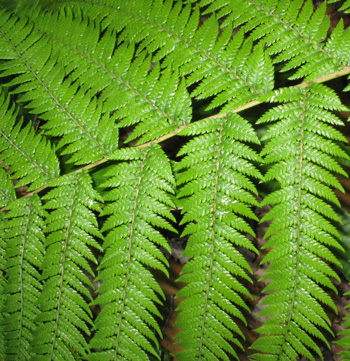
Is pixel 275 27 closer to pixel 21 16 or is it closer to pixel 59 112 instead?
pixel 59 112

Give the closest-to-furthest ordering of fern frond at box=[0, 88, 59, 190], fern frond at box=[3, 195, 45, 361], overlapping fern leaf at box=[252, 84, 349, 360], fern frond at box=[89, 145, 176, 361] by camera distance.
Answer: overlapping fern leaf at box=[252, 84, 349, 360] → fern frond at box=[89, 145, 176, 361] → fern frond at box=[3, 195, 45, 361] → fern frond at box=[0, 88, 59, 190]

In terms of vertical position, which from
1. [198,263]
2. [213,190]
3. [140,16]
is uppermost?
[140,16]

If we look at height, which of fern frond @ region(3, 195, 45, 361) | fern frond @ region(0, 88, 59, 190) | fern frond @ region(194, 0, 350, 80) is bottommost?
fern frond @ region(3, 195, 45, 361)

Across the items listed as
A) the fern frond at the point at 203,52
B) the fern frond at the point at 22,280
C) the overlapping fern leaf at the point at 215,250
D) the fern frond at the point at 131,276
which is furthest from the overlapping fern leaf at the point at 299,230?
the fern frond at the point at 22,280

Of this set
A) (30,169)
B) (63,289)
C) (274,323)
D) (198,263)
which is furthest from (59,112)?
(274,323)

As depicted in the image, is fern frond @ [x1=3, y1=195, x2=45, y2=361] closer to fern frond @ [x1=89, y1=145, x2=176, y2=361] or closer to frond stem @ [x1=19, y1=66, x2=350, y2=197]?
frond stem @ [x1=19, y1=66, x2=350, y2=197]

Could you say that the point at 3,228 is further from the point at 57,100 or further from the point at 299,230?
the point at 299,230

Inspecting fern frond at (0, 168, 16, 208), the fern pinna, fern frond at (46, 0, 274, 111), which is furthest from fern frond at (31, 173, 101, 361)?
fern frond at (46, 0, 274, 111)
